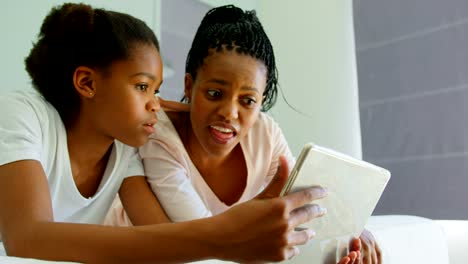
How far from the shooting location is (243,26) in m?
1.03

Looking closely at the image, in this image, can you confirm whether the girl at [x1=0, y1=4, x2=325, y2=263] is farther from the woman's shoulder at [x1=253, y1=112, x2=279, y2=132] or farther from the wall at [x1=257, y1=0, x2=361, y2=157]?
the wall at [x1=257, y1=0, x2=361, y2=157]

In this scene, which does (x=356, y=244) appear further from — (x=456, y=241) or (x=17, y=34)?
(x=17, y=34)

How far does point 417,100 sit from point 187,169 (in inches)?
54.3

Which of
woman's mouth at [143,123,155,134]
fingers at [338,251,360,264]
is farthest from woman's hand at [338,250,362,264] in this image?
woman's mouth at [143,123,155,134]

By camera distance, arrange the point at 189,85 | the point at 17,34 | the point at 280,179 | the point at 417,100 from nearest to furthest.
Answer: the point at 280,179, the point at 189,85, the point at 17,34, the point at 417,100

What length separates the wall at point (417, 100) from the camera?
1.91 m

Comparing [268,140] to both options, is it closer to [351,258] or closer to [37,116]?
[351,258]

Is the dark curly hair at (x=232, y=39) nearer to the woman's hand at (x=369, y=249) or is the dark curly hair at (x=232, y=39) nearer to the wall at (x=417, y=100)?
the woman's hand at (x=369, y=249)

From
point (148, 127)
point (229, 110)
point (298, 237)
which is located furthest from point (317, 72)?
point (298, 237)

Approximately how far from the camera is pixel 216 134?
37.0 inches

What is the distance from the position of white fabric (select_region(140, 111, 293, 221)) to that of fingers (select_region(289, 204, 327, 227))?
0.33 meters

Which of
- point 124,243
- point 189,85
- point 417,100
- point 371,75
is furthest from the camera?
point 371,75

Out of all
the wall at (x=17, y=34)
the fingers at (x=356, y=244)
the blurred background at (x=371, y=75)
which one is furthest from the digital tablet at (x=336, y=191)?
the wall at (x=17, y=34)

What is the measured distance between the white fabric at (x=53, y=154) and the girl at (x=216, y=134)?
0.17 feet
